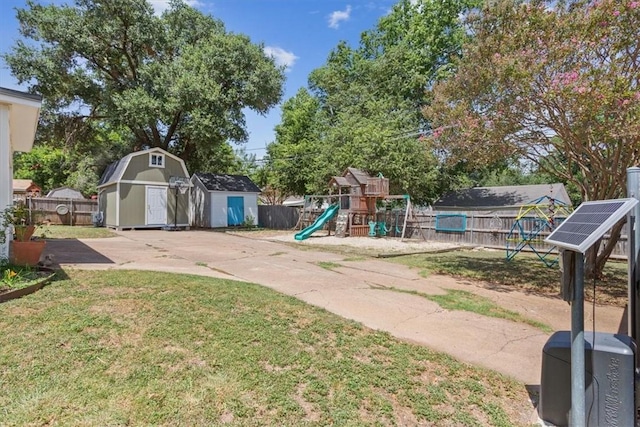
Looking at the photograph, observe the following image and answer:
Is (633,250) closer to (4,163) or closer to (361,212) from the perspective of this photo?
(4,163)

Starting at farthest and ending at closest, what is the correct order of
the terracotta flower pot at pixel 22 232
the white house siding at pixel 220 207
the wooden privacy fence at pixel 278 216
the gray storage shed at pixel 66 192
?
the gray storage shed at pixel 66 192
the wooden privacy fence at pixel 278 216
the white house siding at pixel 220 207
the terracotta flower pot at pixel 22 232

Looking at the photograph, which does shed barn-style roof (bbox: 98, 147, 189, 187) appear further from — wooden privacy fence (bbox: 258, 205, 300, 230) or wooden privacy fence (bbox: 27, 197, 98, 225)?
wooden privacy fence (bbox: 258, 205, 300, 230)

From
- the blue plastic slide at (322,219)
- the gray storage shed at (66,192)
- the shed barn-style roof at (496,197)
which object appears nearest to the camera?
the blue plastic slide at (322,219)

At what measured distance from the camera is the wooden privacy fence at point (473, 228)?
1313cm

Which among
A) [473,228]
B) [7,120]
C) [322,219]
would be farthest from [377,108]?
[7,120]

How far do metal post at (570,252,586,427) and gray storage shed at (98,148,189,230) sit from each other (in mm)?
18142

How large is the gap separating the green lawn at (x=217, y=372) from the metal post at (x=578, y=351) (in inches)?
18.0

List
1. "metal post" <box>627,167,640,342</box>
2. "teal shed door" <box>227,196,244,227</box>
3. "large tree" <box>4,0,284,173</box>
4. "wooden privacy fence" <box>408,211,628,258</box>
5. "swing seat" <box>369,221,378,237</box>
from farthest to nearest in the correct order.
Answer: "teal shed door" <box>227,196,244,227</box>
"large tree" <box>4,0,284,173</box>
"swing seat" <box>369,221,378,237</box>
"wooden privacy fence" <box>408,211,628,258</box>
"metal post" <box>627,167,640,342</box>

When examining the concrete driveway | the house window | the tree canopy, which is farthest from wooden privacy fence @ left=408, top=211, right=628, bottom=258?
the house window

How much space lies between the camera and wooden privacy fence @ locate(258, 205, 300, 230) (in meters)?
22.0

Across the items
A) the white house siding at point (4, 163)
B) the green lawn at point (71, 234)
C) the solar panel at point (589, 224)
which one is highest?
the white house siding at point (4, 163)

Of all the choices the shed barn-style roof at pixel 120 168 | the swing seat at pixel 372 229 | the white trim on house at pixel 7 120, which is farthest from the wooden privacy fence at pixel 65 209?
the swing seat at pixel 372 229

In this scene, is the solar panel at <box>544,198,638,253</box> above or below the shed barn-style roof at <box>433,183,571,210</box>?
below

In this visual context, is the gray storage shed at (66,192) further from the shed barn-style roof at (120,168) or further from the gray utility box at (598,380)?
the gray utility box at (598,380)
